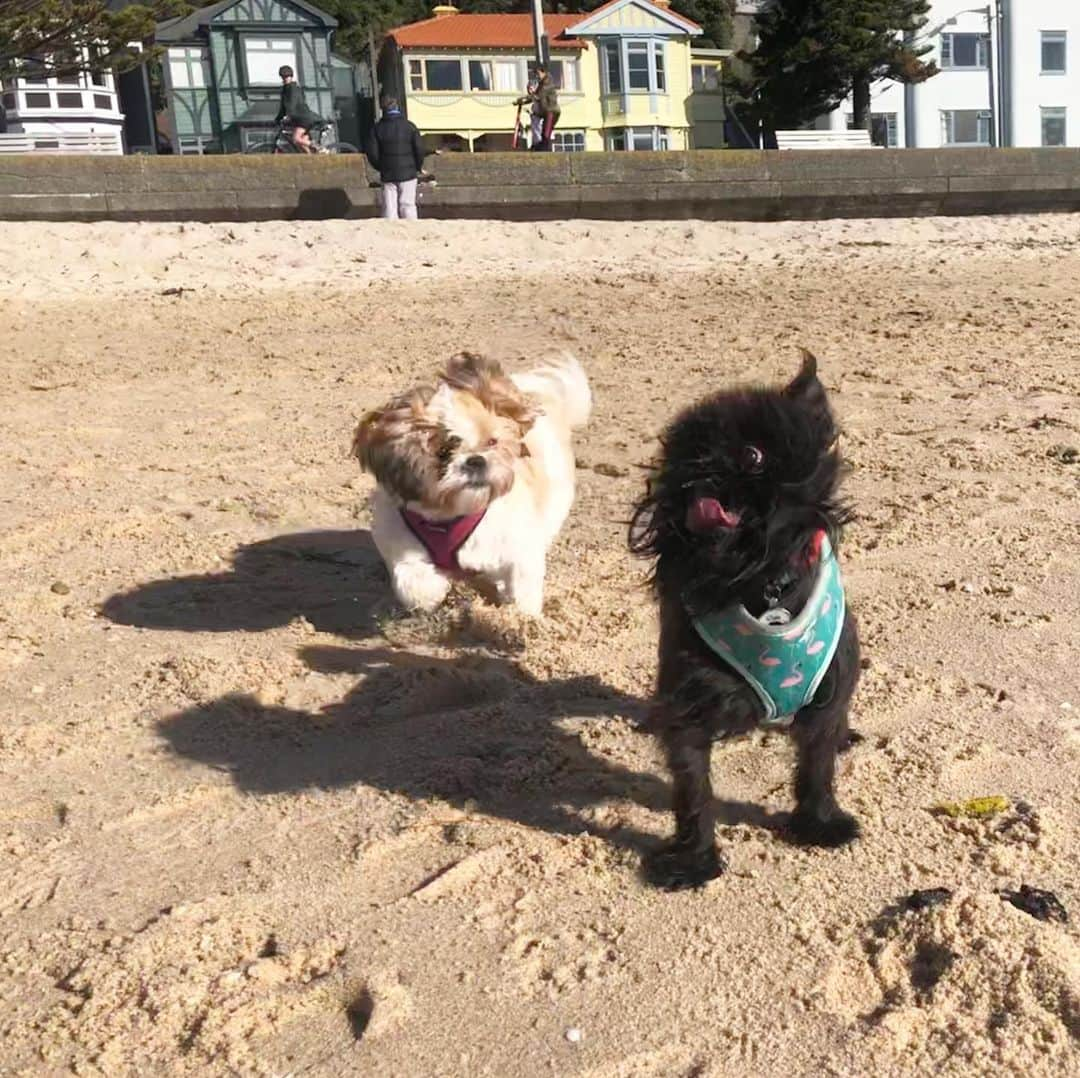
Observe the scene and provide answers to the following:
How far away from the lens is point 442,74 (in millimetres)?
44531

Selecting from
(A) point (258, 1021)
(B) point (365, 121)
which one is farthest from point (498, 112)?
(A) point (258, 1021)

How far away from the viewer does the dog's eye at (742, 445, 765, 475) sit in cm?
233

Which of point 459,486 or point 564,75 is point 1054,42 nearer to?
point 564,75

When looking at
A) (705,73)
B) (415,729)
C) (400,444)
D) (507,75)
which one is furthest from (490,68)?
(415,729)

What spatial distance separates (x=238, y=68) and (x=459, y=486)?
4168cm

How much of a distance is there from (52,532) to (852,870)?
3.83m

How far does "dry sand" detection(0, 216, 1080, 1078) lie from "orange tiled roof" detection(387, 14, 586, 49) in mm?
40765

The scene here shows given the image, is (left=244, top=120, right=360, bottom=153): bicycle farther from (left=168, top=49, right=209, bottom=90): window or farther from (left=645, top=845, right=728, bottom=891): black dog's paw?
(left=645, top=845, right=728, bottom=891): black dog's paw

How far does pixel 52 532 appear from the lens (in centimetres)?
509

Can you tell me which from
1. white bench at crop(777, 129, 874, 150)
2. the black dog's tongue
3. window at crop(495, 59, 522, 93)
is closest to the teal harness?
the black dog's tongue

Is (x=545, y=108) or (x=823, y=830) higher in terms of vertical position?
(x=545, y=108)

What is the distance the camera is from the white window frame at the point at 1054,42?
4575cm

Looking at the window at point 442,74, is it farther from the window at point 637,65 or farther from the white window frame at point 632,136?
the window at point 637,65

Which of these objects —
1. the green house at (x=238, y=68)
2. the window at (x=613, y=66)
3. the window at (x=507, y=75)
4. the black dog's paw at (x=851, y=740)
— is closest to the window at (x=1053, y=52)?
A: the window at (x=613, y=66)
